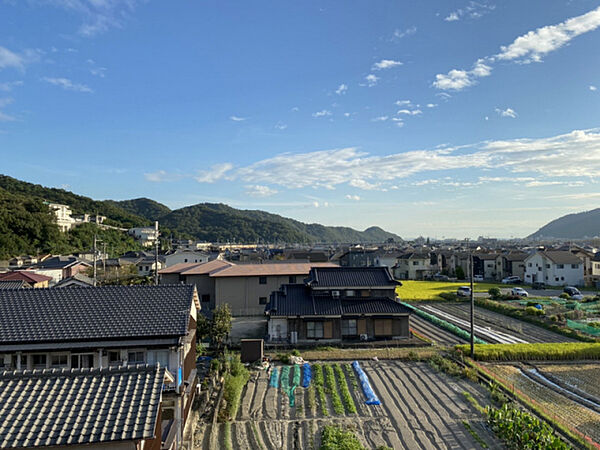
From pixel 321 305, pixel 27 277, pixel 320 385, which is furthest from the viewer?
pixel 27 277

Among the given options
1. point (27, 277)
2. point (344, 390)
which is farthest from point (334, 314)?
point (27, 277)

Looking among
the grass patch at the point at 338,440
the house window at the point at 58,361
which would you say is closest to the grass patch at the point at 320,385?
the grass patch at the point at 338,440

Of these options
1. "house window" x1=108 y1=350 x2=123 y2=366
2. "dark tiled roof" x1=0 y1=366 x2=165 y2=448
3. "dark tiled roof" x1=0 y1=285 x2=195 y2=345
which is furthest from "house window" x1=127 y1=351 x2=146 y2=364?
"dark tiled roof" x1=0 y1=366 x2=165 y2=448

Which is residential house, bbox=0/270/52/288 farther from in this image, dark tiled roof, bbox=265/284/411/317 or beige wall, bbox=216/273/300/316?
dark tiled roof, bbox=265/284/411/317

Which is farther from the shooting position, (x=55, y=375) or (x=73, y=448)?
(x=55, y=375)

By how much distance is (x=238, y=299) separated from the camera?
93.7 feet

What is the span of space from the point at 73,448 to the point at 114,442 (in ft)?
1.94

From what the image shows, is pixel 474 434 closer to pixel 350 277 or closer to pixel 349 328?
pixel 349 328

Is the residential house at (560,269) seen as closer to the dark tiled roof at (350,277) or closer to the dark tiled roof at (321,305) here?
the dark tiled roof at (350,277)

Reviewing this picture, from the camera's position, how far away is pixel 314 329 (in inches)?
858

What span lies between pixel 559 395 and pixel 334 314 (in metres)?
10.7

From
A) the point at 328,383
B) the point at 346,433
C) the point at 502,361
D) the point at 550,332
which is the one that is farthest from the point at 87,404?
the point at 550,332

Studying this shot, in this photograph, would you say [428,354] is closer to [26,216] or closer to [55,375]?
[55,375]

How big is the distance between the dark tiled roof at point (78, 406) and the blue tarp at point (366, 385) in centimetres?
960
